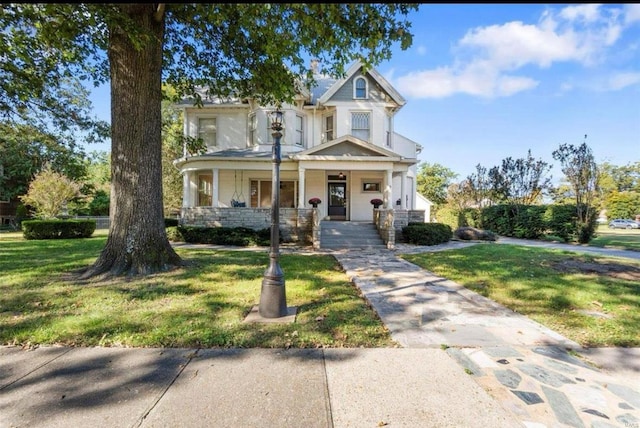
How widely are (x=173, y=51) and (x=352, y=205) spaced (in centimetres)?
1090

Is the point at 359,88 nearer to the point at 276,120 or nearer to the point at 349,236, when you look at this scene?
the point at 349,236

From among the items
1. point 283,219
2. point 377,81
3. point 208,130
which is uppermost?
point 377,81

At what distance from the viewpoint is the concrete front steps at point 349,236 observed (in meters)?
12.8

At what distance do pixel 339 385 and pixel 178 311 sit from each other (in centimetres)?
276

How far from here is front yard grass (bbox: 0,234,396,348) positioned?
348cm

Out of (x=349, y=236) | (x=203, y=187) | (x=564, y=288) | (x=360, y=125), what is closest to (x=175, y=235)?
(x=203, y=187)

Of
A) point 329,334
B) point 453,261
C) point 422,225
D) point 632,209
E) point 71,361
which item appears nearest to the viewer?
point 71,361

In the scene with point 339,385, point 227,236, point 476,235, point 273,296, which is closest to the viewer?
point 339,385

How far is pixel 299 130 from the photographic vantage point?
16.6m

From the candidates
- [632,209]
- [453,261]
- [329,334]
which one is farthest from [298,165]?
[632,209]

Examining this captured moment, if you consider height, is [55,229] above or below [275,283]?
above

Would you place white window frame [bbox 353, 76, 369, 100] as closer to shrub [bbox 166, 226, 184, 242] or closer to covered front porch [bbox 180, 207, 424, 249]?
covered front porch [bbox 180, 207, 424, 249]

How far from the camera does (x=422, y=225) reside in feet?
45.3

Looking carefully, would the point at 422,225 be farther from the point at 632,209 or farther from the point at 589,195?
the point at 632,209
